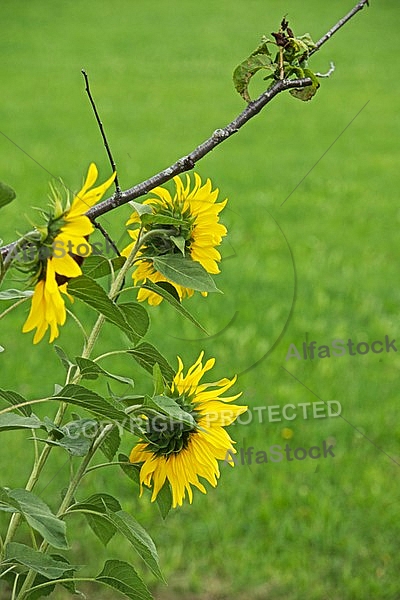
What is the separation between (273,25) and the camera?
26.0 feet

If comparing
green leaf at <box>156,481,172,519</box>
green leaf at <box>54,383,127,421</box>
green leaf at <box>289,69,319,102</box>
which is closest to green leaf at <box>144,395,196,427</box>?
green leaf at <box>54,383,127,421</box>

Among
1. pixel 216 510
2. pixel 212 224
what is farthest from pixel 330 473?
pixel 212 224

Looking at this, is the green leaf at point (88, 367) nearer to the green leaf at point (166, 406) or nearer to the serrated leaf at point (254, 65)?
the green leaf at point (166, 406)

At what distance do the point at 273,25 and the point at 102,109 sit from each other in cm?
299

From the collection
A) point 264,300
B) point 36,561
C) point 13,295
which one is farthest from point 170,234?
point 264,300

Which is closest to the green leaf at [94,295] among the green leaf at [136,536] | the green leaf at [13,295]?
the green leaf at [13,295]

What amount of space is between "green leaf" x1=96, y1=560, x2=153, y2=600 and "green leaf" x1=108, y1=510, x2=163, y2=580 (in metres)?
0.04

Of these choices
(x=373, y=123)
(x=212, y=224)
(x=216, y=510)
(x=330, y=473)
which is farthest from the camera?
(x=373, y=123)

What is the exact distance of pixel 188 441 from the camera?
644 millimetres

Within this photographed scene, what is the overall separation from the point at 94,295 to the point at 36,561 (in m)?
0.22

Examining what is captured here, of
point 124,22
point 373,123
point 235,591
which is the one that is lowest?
point 235,591

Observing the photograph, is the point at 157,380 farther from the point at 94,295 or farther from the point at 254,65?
the point at 254,65

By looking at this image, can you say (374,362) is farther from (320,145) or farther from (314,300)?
(320,145)

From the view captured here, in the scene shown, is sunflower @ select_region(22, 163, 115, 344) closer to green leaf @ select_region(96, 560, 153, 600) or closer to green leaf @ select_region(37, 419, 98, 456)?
green leaf @ select_region(37, 419, 98, 456)
